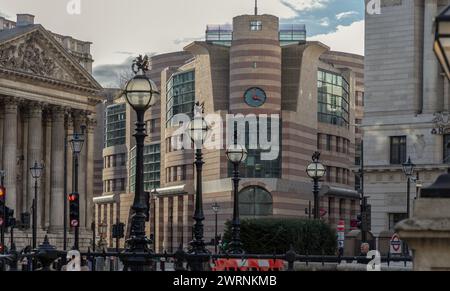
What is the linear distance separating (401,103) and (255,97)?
5669 cm

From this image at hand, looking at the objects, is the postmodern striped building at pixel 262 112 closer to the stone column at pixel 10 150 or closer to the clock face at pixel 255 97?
the clock face at pixel 255 97

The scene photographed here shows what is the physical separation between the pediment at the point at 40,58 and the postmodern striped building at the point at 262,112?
2676 cm

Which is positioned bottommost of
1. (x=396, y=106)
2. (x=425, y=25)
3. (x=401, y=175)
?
(x=401, y=175)

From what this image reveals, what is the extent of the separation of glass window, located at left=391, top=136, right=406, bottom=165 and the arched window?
2293 inches

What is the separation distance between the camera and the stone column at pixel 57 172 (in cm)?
10631

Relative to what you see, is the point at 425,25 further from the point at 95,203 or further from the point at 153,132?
the point at 95,203

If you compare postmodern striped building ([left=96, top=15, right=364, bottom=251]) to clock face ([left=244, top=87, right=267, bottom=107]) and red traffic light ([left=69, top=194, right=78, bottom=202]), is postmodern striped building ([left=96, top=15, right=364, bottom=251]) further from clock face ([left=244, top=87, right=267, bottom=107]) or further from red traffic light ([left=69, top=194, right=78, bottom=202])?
red traffic light ([left=69, top=194, right=78, bottom=202])

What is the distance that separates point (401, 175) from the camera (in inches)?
2884

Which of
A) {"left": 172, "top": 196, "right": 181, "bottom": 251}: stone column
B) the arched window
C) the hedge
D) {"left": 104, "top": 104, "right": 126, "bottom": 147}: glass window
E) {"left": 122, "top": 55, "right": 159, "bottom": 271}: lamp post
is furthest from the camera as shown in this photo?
{"left": 104, "top": 104, "right": 126, "bottom": 147}: glass window

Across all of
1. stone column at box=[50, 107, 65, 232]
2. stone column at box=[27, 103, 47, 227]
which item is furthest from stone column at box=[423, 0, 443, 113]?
stone column at box=[50, 107, 65, 232]

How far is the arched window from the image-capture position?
132250 mm

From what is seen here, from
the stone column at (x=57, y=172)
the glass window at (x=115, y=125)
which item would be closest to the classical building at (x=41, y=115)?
the stone column at (x=57, y=172)
